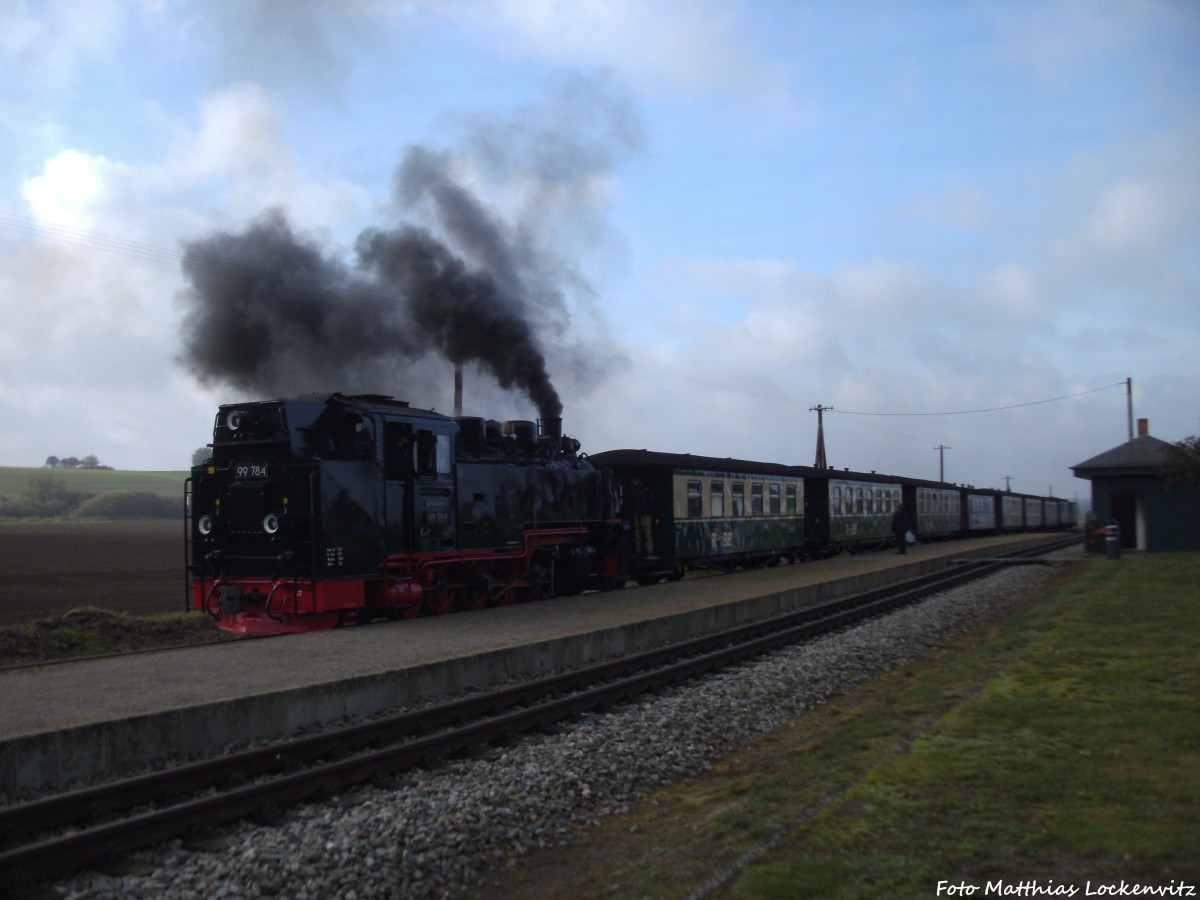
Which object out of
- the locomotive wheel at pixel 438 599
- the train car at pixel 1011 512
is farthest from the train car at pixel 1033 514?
the locomotive wheel at pixel 438 599

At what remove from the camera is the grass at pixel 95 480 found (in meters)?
89.4

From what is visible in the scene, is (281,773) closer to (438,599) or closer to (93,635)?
(438,599)

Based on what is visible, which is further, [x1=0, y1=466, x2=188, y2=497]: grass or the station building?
[x1=0, y1=466, x2=188, y2=497]: grass

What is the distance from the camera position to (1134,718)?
7.29 meters

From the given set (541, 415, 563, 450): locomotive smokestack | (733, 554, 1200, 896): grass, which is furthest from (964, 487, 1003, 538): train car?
(733, 554, 1200, 896): grass

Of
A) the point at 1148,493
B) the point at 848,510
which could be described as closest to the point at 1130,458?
the point at 1148,493

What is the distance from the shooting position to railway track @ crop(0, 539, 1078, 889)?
5230 mm

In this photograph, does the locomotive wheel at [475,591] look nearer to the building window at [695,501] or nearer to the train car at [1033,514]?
the building window at [695,501]

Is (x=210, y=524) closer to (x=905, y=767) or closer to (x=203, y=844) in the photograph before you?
(x=203, y=844)

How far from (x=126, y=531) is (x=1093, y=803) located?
228 ft

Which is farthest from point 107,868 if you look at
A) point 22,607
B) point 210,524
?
point 22,607

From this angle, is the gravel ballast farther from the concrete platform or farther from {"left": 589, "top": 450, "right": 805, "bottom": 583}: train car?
{"left": 589, "top": 450, "right": 805, "bottom": 583}: train car

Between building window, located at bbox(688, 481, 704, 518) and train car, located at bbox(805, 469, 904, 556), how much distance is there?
26.5ft

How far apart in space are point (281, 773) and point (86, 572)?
101 feet
